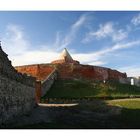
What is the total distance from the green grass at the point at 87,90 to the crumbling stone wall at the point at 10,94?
15.2 meters

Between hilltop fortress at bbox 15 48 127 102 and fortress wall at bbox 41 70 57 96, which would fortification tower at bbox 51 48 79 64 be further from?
fortress wall at bbox 41 70 57 96

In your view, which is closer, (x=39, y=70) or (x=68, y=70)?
(x=68, y=70)

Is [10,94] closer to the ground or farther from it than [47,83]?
closer to the ground

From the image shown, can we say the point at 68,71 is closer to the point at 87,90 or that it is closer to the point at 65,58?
the point at 65,58

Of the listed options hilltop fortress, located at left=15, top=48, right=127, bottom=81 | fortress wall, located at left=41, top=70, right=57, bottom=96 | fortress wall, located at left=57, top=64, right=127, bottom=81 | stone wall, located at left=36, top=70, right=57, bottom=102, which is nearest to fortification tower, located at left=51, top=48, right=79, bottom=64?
hilltop fortress, located at left=15, top=48, right=127, bottom=81

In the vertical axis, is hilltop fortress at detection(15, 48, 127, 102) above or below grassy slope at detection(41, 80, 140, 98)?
above

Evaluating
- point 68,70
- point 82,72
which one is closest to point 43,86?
point 68,70

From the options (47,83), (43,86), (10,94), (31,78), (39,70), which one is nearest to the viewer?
→ (10,94)

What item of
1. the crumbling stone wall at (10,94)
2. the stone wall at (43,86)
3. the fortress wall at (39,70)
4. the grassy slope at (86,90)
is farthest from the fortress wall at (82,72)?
the crumbling stone wall at (10,94)

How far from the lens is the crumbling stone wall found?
15.1 m

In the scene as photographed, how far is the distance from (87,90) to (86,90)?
126mm

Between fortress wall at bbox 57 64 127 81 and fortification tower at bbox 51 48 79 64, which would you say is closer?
fortress wall at bbox 57 64 127 81

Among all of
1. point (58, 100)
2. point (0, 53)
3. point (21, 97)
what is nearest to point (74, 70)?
point (58, 100)

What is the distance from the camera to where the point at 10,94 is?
16609mm
